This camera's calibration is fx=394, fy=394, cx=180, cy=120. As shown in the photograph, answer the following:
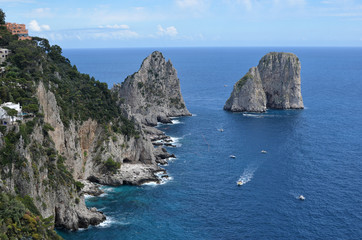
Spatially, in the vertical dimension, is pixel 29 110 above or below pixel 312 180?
above

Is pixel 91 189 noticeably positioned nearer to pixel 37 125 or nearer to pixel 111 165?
pixel 111 165

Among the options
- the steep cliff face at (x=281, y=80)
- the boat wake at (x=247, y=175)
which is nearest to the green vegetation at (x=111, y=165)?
the boat wake at (x=247, y=175)

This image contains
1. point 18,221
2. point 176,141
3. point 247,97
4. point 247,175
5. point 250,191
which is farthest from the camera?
point 247,97

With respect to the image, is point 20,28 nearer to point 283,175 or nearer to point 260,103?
point 283,175

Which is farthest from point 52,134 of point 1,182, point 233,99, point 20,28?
point 233,99

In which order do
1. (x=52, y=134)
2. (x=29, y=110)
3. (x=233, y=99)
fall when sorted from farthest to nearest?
(x=233, y=99)
(x=52, y=134)
(x=29, y=110)

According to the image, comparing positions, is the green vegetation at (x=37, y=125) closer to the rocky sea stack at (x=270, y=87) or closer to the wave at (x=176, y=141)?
the wave at (x=176, y=141)

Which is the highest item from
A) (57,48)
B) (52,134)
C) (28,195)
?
(57,48)

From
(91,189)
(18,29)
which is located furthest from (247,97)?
(91,189)
